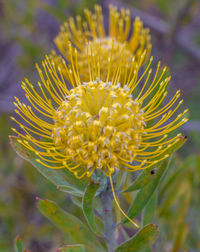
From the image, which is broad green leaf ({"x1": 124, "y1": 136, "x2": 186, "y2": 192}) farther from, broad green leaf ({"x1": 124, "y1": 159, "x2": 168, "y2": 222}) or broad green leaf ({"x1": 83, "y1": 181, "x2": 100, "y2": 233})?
broad green leaf ({"x1": 83, "y1": 181, "x2": 100, "y2": 233})

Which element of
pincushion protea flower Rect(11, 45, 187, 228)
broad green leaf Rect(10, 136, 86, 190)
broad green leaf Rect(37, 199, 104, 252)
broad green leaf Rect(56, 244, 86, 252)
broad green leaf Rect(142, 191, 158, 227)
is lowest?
broad green leaf Rect(56, 244, 86, 252)

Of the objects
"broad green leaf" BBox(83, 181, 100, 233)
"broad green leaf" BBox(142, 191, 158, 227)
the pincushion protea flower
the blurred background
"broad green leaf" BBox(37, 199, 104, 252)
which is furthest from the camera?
the blurred background

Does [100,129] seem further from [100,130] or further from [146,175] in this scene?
[146,175]

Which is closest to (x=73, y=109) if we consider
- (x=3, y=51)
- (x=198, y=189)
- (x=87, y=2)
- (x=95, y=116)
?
(x=95, y=116)

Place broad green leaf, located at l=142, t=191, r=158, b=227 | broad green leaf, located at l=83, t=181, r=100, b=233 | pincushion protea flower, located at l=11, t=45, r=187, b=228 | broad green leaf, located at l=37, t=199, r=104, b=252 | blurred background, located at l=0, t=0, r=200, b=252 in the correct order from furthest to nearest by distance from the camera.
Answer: blurred background, located at l=0, t=0, r=200, b=252 < broad green leaf, located at l=142, t=191, r=158, b=227 < broad green leaf, located at l=37, t=199, r=104, b=252 < pincushion protea flower, located at l=11, t=45, r=187, b=228 < broad green leaf, located at l=83, t=181, r=100, b=233

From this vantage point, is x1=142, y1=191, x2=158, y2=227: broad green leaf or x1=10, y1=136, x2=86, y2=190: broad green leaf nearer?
x1=10, y1=136, x2=86, y2=190: broad green leaf

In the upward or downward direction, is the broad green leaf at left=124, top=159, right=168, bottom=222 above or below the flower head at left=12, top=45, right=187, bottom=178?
below

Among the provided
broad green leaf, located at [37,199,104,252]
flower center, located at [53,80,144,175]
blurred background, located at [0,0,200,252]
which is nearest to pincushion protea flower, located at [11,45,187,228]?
flower center, located at [53,80,144,175]
